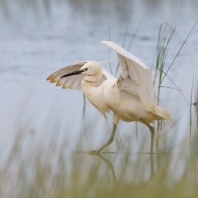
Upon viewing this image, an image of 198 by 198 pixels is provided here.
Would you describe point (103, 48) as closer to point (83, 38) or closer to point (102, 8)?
point (83, 38)

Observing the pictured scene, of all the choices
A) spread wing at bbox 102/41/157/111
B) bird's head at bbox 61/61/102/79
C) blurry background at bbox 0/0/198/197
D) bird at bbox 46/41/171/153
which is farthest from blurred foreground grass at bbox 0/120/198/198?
bird's head at bbox 61/61/102/79

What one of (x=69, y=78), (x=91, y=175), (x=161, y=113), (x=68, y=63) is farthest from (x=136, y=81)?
(x=68, y=63)

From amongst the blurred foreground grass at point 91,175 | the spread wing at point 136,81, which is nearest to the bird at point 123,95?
the spread wing at point 136,81

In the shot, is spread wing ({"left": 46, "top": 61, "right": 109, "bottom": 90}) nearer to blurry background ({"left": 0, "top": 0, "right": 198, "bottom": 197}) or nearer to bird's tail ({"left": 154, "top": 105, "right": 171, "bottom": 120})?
blurry background ({"left": 0, "top": 0, "right": 198, "bottom": 197})

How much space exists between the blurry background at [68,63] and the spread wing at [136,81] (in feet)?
0.71

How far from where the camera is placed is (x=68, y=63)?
10.6 m

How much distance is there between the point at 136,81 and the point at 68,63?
410 cm

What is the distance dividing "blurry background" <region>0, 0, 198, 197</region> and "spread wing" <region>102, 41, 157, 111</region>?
0.22 m

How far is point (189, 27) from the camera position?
1299 cm

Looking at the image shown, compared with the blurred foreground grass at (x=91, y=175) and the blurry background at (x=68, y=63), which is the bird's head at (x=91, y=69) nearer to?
the blurry background at (x=68, y=63)

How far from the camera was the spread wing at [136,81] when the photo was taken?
634 cm

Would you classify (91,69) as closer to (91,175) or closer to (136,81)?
(136,81)

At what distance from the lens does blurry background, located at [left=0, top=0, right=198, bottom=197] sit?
4523 millimetres

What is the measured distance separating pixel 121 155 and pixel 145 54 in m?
6.61
